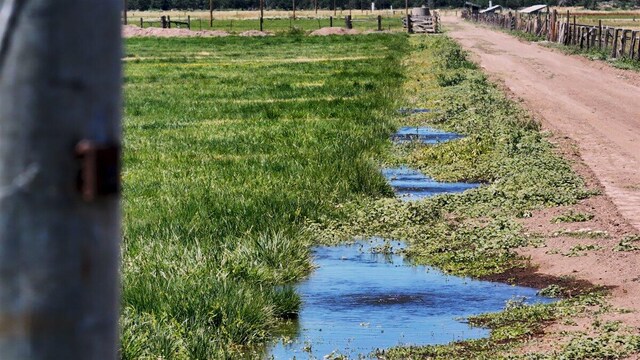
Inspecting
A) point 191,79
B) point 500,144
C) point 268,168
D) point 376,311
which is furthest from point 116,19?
point 191,79

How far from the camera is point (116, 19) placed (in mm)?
1973

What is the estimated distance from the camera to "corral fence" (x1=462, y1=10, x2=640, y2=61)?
5006 cm

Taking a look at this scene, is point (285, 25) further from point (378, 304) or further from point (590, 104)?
point (378, 304)

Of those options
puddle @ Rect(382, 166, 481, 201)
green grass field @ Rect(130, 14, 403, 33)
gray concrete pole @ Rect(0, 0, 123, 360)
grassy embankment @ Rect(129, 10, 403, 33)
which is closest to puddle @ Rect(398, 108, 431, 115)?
puddle @ Rect(382, 166, 481, 201)

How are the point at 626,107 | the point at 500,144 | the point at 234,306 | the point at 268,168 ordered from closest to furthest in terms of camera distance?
the point at 234,306 < the point at 268,168 < the point at 500,144 < the point at 626,107

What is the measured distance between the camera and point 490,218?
45.5 feet

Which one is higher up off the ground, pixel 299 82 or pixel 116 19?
pixel 116 19

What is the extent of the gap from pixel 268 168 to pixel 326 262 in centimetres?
514

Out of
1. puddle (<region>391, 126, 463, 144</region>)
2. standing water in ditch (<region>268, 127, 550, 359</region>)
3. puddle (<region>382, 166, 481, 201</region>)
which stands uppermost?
standing water in ditch (<region>268, 127, 550, 359</region>)

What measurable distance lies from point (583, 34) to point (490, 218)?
4778cm

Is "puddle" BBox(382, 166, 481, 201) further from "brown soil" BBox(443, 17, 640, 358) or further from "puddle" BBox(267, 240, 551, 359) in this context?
"puddle" BBox(267, 240, 551, 359)

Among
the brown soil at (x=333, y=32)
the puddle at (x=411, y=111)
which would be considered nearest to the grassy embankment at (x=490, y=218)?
the puddle at (x=411, y=111)

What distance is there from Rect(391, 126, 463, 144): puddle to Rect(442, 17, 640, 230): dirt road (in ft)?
6.71

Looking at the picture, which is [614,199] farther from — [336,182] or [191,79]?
[191,79]
